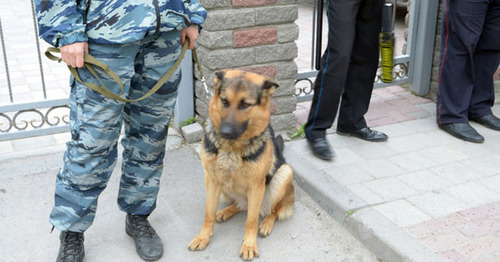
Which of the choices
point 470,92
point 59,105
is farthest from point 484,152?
point 59,105

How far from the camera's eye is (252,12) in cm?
441

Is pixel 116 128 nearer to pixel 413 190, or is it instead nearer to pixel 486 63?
pixel 413 190

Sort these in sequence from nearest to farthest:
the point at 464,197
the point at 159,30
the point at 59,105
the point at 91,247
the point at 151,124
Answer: the point at 159,30, the point at 151,124, the point at 91,247, the point at 464,197, the point at 59,105

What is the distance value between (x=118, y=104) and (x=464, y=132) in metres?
3.21

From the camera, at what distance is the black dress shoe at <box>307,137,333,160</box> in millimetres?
4238

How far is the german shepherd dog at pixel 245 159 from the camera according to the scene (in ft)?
9.43

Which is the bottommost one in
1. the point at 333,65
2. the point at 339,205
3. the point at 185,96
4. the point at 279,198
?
the point at 339,205

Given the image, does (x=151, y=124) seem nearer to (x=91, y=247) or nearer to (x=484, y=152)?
(x=91, y=247)

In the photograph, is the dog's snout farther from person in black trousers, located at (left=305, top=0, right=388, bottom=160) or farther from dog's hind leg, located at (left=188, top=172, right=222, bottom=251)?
person in black trousers, located at (left=305, top=0, right=388, bottom=160)

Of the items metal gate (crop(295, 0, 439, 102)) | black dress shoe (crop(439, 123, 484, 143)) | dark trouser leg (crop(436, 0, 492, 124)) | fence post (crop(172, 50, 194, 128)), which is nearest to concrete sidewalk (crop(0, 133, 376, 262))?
fence post (crop(172, 50, 194, 128))

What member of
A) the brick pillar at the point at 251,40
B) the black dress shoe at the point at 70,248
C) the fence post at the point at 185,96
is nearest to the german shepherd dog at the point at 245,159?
the black dress shoe at the point at 70,248

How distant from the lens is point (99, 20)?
8.36 ft

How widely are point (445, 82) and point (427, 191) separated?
1.49m

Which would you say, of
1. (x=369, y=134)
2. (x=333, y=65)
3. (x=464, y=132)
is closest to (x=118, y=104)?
(x=333, y=65)
